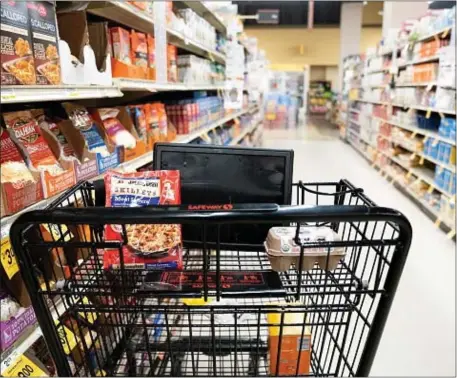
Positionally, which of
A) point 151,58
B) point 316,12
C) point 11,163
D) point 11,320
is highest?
point 316,12

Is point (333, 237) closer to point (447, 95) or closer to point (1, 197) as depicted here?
point (1, 197)

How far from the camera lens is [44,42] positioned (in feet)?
3.90

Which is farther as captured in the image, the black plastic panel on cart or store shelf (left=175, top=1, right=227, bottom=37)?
store shelf (left=175, top=1, right=227, bottom=37)

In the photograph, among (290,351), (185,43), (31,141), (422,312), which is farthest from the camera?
(185,43)

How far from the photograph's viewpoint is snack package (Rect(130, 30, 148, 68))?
2.10m

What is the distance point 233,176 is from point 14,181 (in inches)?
22.5

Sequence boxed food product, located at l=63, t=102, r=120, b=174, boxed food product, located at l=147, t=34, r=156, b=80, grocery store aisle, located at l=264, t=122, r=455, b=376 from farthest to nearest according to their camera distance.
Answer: boxed food product, located at l=147, t=34, r=156, b=80 → grocery store aisle, located at l=264, t=122, r=455, b=376 → boxed food product, located at l=63, t=102, r=120, b=174

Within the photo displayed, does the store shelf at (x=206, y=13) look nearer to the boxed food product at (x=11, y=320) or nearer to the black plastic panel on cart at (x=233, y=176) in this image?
the black plastic panel on cart at (x=233, y=176)

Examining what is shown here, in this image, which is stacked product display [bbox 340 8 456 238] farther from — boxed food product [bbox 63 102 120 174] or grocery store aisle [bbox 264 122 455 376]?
boxed food product [bbox 63 102 120 174]

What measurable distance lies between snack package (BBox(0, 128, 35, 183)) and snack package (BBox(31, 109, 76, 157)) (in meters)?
→ 0.22

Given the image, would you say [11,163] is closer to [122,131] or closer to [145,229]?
[145,229]

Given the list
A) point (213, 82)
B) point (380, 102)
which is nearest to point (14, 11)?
point (213, 82)

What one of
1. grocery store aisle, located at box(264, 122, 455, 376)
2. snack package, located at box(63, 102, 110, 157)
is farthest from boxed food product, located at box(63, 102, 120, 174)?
grocery store aisle, located at box(264, 122, 455, 376)

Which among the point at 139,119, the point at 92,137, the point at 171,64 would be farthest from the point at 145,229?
the point at 171,64
